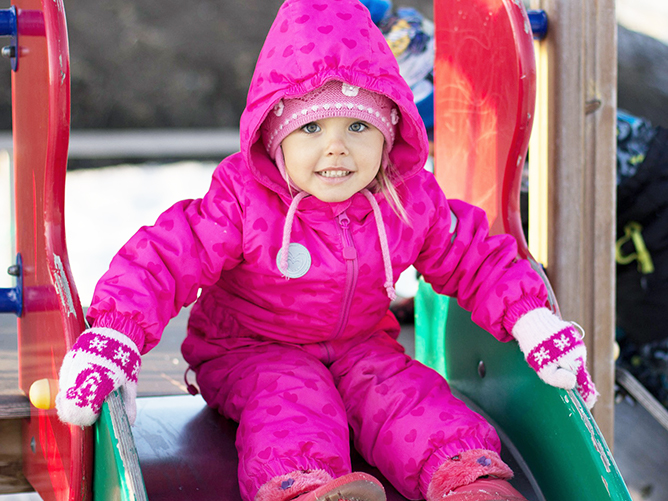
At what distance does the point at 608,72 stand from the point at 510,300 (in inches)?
24.6

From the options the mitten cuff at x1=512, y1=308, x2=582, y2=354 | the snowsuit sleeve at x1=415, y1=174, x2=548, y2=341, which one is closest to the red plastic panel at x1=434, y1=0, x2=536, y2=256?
the snowsuit sleeve at x1=415, y1=174, x2=548, y2=341

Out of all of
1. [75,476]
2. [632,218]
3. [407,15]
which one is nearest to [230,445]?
[75,476]

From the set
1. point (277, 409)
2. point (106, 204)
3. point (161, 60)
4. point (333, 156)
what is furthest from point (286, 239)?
point (161, 60)

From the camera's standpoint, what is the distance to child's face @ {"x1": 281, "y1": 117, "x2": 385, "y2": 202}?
3.84 feet

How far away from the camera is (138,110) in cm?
952

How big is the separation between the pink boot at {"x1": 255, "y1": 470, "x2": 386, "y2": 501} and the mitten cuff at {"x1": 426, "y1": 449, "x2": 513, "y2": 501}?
0.47 ft

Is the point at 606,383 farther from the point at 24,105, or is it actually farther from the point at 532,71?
the point at 24,105

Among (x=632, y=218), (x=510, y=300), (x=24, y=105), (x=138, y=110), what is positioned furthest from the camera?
(x=138, y=110)

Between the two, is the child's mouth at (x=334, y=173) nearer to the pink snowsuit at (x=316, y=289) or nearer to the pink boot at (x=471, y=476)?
the pink snowsuit at (x=316, y=289)

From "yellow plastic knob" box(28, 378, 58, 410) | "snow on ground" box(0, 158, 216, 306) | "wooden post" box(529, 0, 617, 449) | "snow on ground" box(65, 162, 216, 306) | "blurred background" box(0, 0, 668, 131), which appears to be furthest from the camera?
"blurred background" box(0, 0, 668, 131)

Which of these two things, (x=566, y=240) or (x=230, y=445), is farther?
(x=566, y=240)

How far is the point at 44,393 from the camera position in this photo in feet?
3.99

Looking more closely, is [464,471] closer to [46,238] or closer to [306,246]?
[306,246]

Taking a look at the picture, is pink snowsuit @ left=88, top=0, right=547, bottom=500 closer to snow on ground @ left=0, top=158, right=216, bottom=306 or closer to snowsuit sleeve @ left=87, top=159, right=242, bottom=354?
snowsuit sleeve @ left=87, top=159, right=242, bottom=354
